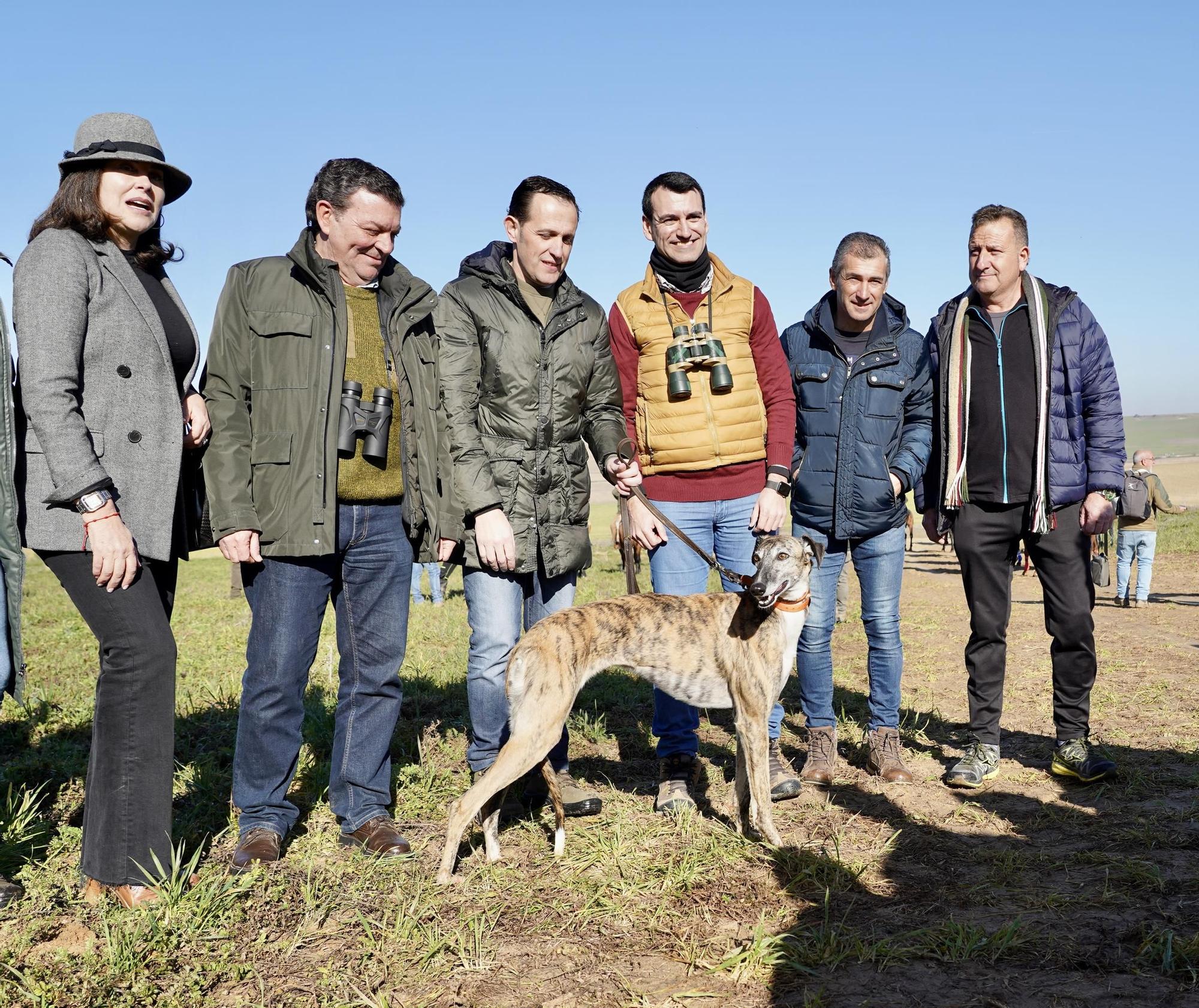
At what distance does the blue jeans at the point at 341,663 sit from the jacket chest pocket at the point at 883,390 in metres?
2.77

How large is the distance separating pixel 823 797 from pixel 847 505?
1.68m

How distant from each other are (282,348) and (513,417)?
1124 mm

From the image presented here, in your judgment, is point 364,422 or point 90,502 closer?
point 90,502

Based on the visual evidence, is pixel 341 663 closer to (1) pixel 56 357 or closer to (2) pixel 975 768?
(1) pixel 56 357

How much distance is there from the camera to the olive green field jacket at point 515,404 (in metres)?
4.38

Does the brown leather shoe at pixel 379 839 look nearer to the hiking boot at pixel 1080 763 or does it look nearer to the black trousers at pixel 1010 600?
the black trousers at pixel 1010 600

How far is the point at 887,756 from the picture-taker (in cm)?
550

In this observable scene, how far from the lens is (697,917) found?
3697 mm

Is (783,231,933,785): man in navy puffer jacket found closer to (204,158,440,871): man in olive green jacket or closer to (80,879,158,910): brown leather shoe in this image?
(204,158,440,871): man in olive green jacket

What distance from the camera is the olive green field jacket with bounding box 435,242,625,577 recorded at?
172 inches

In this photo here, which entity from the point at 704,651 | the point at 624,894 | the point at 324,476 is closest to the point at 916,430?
the point at 704,651

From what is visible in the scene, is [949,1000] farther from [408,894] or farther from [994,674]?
[994,674]

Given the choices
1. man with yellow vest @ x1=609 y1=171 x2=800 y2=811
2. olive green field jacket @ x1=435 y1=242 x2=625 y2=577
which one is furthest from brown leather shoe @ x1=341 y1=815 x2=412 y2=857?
man with yellow vest @ x1=609 y1=171 x2=800 y2=811

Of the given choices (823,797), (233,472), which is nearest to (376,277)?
(233,472)
